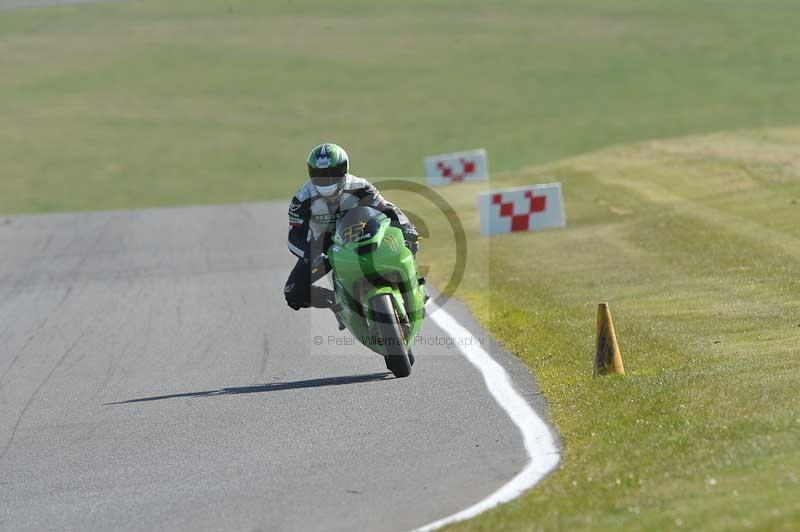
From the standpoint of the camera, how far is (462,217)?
29.0 m

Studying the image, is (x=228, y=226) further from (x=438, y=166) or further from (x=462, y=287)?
(x=462, y=287)

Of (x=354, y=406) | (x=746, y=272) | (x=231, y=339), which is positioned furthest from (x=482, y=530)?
(x=746, y=272)

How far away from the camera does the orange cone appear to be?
1051cm

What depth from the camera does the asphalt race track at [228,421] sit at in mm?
7805

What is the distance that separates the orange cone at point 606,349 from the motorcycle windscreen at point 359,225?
197cm

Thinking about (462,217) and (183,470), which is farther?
(462,217)

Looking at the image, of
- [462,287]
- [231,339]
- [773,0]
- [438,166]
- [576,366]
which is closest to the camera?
[576,366]

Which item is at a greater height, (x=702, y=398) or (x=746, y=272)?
(x=702, y=398)

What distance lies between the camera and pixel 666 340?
12.4m

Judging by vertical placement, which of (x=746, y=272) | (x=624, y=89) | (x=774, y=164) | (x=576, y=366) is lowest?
(x=624, y=89)

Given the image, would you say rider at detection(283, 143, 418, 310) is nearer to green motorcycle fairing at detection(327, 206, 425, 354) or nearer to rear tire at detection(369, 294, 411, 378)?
green motorcycle fairing at detection(327, 206, 425, 354)

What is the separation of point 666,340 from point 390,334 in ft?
9.19

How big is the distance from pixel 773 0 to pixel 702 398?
67.0 m

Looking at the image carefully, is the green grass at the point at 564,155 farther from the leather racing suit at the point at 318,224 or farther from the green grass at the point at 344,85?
the leather racing suit at the point at 318,224
